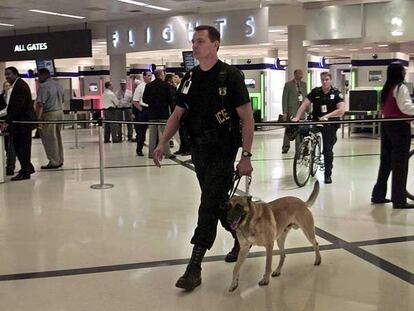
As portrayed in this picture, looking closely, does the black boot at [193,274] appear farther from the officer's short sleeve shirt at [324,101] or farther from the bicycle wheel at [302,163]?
the officer's short sleeve shirt at [324,101]

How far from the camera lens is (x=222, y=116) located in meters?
3.24

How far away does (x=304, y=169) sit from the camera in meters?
7.19

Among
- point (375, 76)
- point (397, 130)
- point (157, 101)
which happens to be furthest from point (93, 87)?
point (397, 130)

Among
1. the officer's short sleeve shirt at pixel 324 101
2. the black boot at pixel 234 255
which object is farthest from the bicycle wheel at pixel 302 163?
the black boot at pixel 234 255

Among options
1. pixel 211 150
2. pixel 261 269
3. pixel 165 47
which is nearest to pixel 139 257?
pixel 261 269

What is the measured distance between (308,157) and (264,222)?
419 centimetres

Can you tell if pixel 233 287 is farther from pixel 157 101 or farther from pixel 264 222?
pixel 157 101

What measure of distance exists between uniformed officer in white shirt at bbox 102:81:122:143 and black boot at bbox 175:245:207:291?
10.6 metres

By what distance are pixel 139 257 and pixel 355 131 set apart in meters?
12.4

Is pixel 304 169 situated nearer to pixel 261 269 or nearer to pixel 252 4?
pixel 261 269

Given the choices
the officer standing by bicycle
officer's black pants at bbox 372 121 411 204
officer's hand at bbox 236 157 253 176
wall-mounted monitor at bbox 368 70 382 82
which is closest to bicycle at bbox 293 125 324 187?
the officer standing by bicycle

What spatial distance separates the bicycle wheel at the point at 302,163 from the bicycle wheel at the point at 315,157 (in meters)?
0.09

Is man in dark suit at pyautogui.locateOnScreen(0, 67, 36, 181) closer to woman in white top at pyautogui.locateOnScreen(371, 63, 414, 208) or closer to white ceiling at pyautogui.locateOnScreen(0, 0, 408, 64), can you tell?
woman in white top at pyautogui.locateOnScreen(371, 63, 414, 208)

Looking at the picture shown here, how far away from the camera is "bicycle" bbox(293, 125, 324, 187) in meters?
6.99
